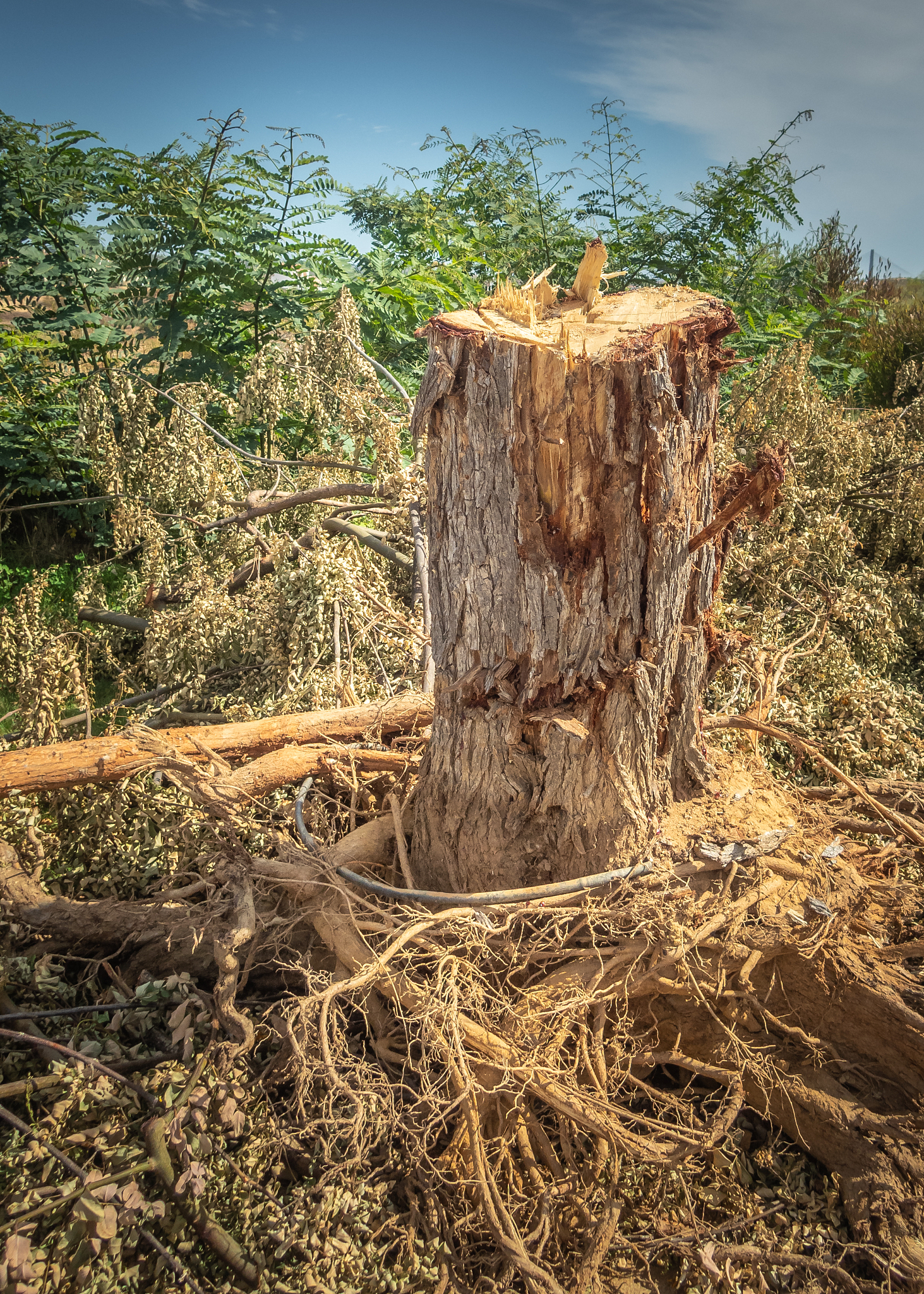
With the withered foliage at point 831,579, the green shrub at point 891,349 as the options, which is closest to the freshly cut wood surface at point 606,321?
the withered foliage at point 831,579

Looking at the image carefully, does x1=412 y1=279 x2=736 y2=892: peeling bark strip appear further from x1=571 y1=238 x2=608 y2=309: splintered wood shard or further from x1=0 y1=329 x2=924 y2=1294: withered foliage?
x1=0 y1=329 x2=924 y2=1294: withered foliage

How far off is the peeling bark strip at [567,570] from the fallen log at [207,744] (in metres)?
0.57

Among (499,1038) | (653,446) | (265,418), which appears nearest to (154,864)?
(499,1038)

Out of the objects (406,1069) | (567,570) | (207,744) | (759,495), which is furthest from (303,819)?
(759,495)

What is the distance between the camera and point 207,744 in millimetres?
2553

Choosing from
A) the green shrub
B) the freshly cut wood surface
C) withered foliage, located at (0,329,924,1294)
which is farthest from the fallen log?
the green shrub

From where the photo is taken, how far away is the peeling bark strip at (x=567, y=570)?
1.73m

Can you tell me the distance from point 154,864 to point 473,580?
1.79 metres

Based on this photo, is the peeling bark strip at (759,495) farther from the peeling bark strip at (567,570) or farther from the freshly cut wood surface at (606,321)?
the freshly cut wood surface at (606,321)

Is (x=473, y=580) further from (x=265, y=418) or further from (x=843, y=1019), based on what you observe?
(x=265, y=418)

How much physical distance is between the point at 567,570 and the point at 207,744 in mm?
1429

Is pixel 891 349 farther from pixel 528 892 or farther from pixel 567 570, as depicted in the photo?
pixel 528 892

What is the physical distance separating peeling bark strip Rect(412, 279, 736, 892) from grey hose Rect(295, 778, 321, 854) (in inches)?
15.6

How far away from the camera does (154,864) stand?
9.23 feet
